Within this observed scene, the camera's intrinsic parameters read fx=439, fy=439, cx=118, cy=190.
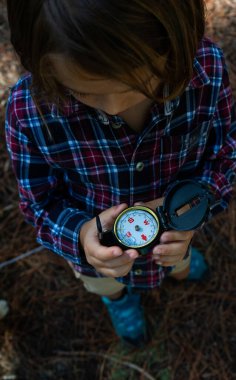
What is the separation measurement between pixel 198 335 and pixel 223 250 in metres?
0.44

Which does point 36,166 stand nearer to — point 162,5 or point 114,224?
point 114,224

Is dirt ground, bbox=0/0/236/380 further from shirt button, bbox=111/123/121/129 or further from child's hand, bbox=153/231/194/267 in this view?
shirt button, bbox=111/123/121/129

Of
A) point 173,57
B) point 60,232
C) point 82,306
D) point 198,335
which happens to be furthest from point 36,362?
point 173,57

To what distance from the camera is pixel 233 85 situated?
246 cm

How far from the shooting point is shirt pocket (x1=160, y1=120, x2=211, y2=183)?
51.0 inches

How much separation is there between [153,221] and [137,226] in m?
0.05

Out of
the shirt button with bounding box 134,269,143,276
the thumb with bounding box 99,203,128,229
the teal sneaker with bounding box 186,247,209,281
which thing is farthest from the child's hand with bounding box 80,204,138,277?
the teal sneaker with bounding box 186,247,209,281

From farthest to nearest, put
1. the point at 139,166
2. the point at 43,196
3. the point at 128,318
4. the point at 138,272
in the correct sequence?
the point at 128,318 < the point at 138,272 < the point at 43,196 < the point at 139,166

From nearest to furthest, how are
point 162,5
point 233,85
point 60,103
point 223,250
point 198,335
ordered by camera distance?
point 162,5, point 60,103, point 198,335, point 223,250, point 233,85

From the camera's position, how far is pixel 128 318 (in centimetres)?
202

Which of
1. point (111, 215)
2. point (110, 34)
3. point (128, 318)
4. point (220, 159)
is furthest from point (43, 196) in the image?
point (128, 318)

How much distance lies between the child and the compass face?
0.11 ft

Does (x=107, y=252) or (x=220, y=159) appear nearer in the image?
(x=107, y=252)

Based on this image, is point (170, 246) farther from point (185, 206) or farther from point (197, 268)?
point (197, 268)
